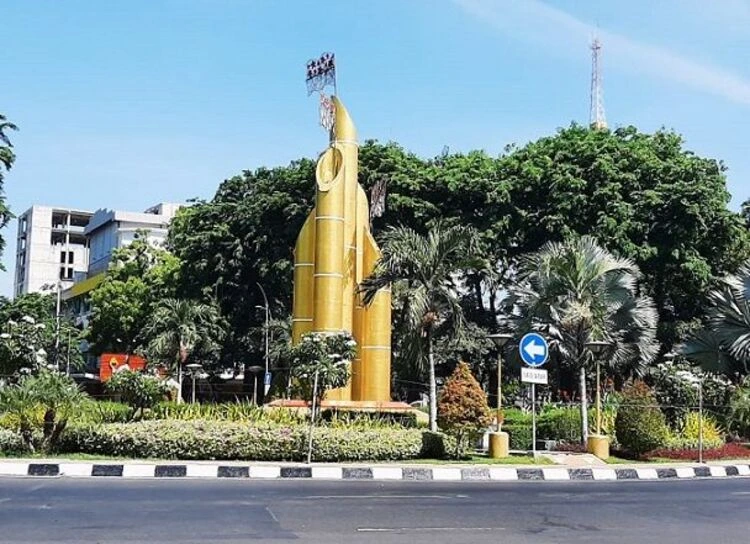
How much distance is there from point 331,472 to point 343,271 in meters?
13.5

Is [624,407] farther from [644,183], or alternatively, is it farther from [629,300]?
[644,183]

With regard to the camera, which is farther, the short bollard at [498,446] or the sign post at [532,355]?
the short bollard at [498,446]

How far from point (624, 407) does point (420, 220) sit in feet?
65.0

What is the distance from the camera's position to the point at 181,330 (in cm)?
4312

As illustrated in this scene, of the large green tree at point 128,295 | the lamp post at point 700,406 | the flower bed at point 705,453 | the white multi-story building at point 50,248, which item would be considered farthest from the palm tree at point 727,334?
the white multi-story building at point 50,248

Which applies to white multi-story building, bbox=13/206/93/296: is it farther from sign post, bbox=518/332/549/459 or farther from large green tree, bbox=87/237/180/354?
sign post, bbox=518/332/549/459

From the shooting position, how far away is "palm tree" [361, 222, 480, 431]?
2259cm

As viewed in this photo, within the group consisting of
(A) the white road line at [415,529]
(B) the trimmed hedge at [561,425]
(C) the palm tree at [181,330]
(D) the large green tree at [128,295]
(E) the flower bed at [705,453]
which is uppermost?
(D) the large green tree at [128,295]

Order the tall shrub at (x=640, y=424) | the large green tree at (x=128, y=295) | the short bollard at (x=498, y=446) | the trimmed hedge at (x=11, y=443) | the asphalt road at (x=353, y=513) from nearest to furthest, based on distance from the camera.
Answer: the asphalt road at (x=353, y=513)
the trimmed hedge at (x=11, y=443)
the short bollard at (x=498, y=446)
the tall shrub at (x=640, y=424)
the large green tree at (x=128, y=295)

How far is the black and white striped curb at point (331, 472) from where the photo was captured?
16453 millimetres

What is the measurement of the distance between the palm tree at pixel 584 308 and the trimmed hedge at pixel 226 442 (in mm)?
6497

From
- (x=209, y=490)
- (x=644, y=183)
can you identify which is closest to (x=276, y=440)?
(x=209, y=490)

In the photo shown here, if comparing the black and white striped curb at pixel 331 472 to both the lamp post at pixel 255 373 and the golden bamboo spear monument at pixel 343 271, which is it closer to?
the golden bamboo spear monument at pixel 343 271

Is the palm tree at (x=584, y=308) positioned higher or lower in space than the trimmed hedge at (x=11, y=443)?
higher
